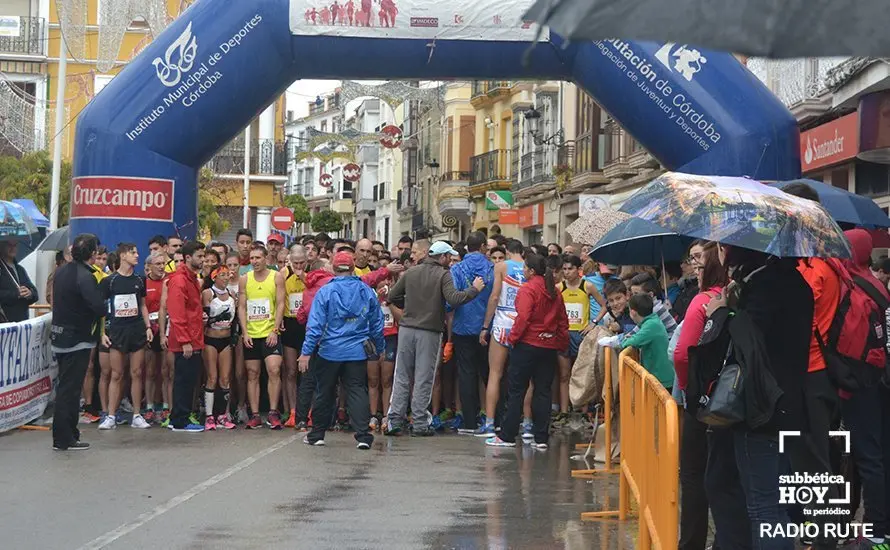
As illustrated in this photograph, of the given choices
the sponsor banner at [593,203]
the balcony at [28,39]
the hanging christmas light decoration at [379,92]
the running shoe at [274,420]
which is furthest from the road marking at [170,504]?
the balcony at [28,39]

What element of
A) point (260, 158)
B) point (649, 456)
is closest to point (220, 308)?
point (649, 456)

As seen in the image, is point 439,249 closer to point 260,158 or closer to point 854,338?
point 854,338

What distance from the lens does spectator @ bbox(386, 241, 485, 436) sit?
14.0 metres

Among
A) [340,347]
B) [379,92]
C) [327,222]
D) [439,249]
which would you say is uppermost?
[379,92]

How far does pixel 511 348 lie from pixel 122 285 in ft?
13.3

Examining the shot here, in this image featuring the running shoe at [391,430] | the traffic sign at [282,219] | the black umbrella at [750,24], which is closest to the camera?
the black umbrella at [750,24]

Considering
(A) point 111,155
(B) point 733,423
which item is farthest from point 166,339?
(B) point 733,423

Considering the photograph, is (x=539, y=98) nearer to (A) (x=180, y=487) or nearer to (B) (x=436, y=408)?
(B) (x=436, y=408)

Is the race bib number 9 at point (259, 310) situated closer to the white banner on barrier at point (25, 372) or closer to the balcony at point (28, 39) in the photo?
the white banner on barrier at point (25, 372)

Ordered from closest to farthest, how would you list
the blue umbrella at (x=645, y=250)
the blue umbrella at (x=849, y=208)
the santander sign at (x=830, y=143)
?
the blue umbrella at (x=849, y=208) → the blue umbrella at (x=645, y=250) → the santander sign at (x=830, y=143)

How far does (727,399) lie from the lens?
19.1 ft

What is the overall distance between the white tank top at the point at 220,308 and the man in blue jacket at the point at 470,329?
7.88 ft

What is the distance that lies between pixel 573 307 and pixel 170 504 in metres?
6.49

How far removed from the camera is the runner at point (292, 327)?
14.6 meters
